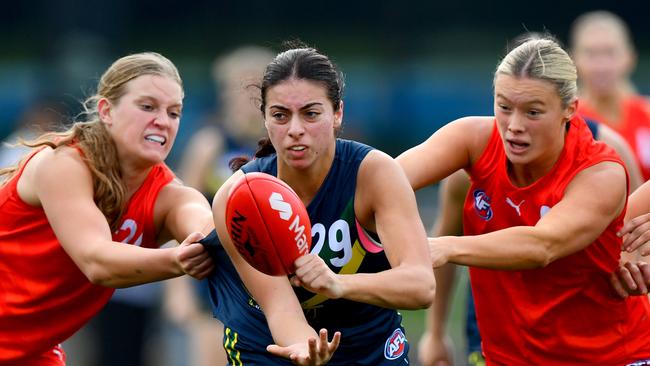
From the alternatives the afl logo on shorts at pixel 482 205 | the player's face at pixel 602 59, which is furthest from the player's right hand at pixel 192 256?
the player's face at pixel 602 59

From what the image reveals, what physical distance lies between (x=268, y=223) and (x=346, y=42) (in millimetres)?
12380

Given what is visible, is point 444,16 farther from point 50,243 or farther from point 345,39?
point 50,243

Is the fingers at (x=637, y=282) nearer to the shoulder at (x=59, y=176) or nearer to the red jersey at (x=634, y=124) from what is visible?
the shoulder at (x=59, y=176)

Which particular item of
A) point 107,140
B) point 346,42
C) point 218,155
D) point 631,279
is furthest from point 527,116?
point 346,42

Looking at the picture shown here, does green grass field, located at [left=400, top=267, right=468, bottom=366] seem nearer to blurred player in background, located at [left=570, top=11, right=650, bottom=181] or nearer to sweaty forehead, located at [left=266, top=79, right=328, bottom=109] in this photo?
blurred player in background, located at [left=570, top=11, right=650, bottom=181]

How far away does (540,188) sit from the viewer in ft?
17.1

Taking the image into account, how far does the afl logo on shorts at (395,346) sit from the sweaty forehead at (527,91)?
0.99 meters

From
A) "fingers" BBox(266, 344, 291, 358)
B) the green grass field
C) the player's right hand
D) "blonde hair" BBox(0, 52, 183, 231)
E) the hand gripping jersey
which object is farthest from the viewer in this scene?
the green grass field

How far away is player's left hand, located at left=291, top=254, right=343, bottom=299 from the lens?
174 inches

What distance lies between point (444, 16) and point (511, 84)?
11.2 m

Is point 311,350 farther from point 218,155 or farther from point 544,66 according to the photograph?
point 218,155

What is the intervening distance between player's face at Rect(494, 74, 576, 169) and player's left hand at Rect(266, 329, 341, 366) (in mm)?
1095

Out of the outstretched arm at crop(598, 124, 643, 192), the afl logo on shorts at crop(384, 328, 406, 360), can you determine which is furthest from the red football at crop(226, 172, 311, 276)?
the outstretched arm at crop(598, 124, 643, 192)

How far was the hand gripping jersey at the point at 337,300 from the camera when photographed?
16.1ft
